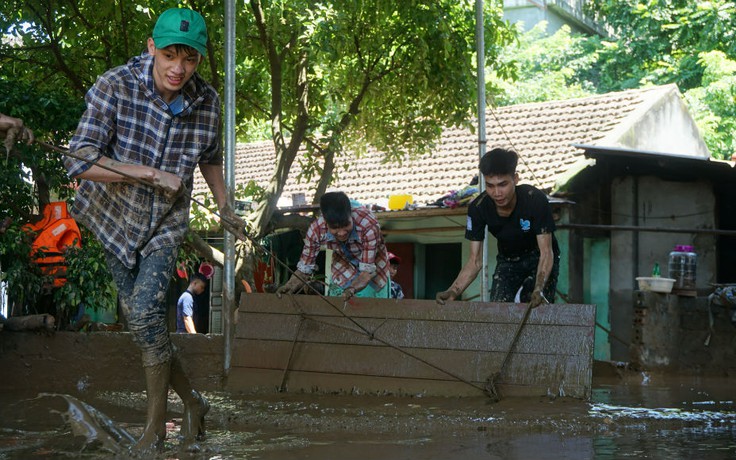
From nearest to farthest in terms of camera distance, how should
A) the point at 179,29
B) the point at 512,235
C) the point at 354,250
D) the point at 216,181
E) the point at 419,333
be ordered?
1. the point at 179,29
2. the point at 216,181
3. the point at 419,333
4. the point at 512,235
5. the point at 354,250

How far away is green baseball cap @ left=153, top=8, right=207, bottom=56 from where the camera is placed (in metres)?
4.26

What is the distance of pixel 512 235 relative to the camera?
20.9 feet

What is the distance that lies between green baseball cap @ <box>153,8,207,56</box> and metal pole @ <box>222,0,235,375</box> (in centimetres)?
270

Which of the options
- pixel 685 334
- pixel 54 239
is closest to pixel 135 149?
pixel 54 239

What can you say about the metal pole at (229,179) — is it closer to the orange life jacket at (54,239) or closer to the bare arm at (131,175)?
the orange life jacket at (54,239)

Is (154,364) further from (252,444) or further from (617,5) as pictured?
(617,5)

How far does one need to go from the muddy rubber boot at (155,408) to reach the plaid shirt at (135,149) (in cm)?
51

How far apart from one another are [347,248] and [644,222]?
7.83 meters

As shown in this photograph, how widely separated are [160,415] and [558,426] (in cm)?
211

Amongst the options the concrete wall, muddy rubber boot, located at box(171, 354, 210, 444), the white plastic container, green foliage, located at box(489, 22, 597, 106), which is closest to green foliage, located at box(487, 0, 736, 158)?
green foliage, located at box(489, 22, 597, 106)

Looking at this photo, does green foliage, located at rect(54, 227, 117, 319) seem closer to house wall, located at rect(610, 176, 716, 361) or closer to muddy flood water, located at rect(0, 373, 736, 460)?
muddy flood water, located at rect(0, 373, 736, 460)

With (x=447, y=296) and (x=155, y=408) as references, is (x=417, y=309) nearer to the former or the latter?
(x=447, y=296)

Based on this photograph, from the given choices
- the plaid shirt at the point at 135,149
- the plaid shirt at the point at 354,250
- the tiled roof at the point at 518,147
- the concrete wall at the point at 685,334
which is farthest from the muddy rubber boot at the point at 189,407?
the tiled roof at the point at 518,147

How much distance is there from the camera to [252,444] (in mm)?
4582
